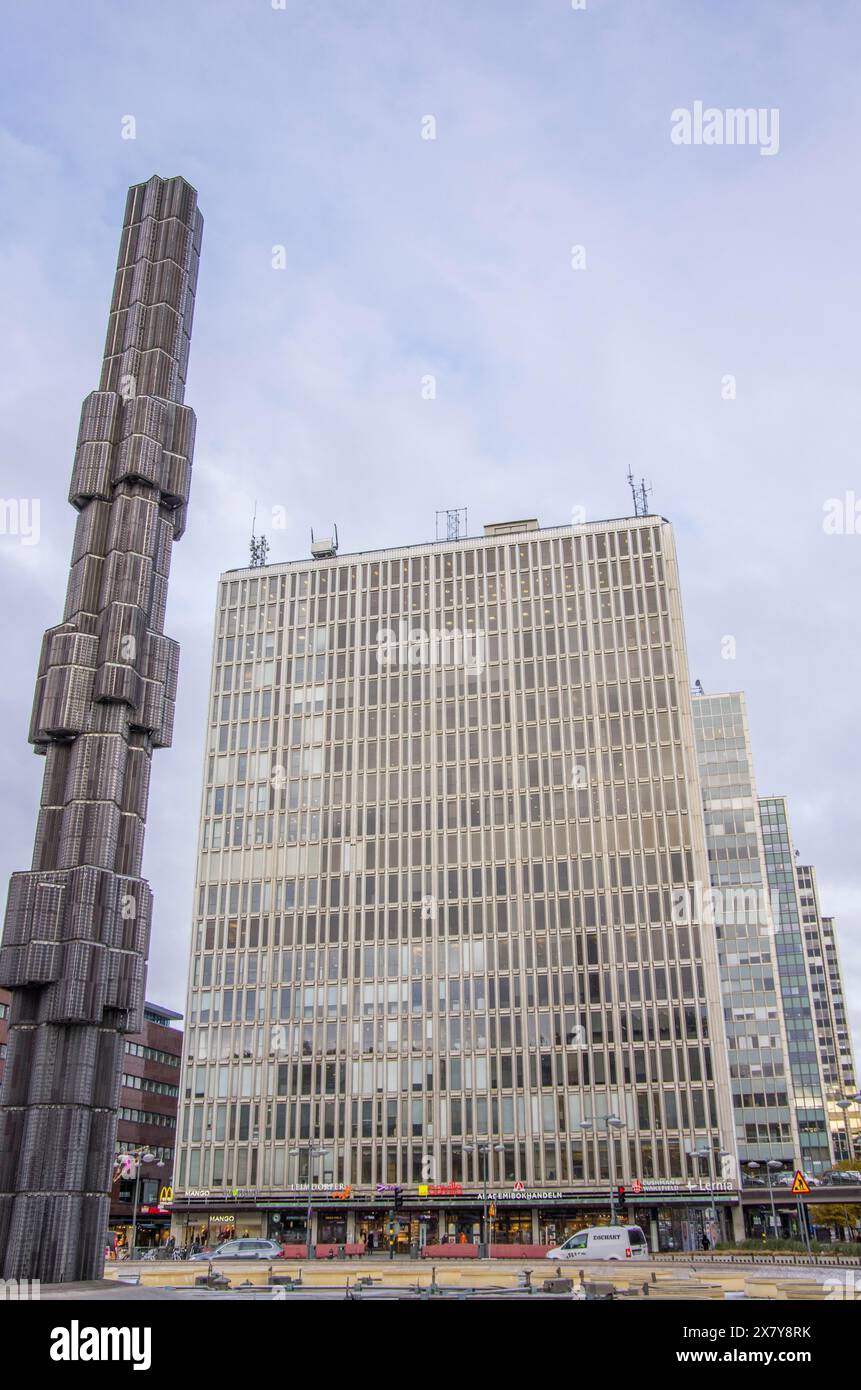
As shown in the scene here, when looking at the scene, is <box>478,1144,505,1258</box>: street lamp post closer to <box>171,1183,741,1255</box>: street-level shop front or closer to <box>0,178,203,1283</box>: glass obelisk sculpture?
<box>171,1183,741,1255</box>: street-level shop front

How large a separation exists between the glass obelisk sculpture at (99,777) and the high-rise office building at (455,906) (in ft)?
160

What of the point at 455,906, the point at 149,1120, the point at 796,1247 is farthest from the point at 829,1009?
the point at 796,1247

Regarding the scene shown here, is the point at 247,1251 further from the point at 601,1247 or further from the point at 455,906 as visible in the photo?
the point at 455,906

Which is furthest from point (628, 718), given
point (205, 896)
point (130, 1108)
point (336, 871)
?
point (130, 1108)

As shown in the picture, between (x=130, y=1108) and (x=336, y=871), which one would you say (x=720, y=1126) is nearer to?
(x=336, y=871)

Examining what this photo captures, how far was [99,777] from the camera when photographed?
1753 inches

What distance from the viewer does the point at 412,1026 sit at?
9831 cm

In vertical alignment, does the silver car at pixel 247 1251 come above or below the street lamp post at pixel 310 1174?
below

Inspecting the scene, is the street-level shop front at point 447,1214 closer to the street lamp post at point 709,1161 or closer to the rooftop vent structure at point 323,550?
the street lamp post at point 709,1161

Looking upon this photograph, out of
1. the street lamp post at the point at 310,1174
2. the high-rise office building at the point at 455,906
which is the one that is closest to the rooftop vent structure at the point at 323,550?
the high-rise office building at the point at 455,906

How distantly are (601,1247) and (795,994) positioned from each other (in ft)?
335

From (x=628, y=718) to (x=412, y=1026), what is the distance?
35.5 m

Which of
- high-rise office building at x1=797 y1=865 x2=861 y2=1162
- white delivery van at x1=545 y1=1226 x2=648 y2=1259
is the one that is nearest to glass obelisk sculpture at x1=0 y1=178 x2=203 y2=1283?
white delivery van at x1=545 y1=1226 x2=648 y2=1259

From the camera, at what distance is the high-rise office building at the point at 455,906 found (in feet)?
301
